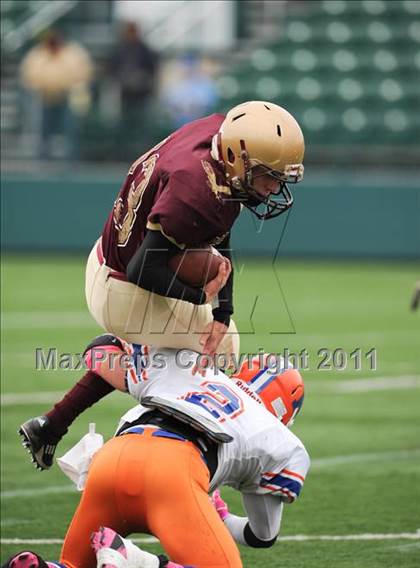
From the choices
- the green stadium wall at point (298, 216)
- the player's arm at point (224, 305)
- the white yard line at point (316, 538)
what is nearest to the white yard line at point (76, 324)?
the green stadium wall at point (298, 216)

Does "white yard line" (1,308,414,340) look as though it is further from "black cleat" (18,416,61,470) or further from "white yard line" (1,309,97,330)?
"black cleat" (18,416,61,470)

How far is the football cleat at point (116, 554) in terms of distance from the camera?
402 centimetres

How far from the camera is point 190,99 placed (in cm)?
1898

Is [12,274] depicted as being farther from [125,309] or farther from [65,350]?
[125,309]

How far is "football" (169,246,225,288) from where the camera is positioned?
445cm

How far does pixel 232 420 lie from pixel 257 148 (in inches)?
36.9

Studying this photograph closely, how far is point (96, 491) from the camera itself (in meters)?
4.28

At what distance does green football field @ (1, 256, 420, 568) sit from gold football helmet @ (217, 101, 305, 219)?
189 centimetres

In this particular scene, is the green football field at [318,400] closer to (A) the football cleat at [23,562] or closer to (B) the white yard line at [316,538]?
(B) the white yard line at [316,538]

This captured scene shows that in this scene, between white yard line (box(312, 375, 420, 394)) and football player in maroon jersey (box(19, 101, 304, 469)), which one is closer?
football player in maroon jersey (box(19, 101, 304, 469))

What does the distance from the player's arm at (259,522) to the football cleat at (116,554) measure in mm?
728

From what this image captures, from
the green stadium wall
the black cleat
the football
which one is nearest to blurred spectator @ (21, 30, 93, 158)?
the green stadium wall

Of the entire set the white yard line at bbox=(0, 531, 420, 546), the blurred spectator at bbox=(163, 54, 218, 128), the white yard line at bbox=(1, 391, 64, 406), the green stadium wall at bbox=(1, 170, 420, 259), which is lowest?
the green stadium wall at bbox=(1, 170, 420, 259)

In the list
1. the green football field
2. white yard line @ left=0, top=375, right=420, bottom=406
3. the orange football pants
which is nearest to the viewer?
the orange football pants
